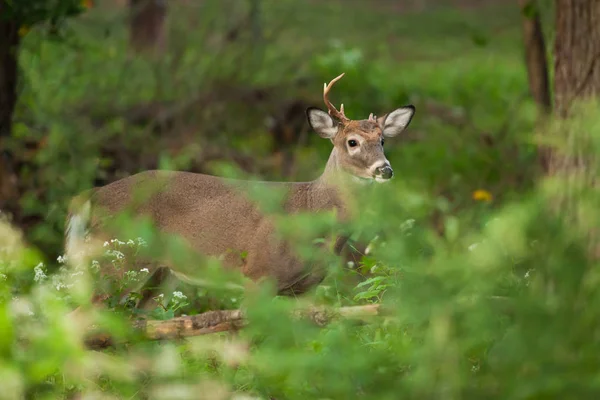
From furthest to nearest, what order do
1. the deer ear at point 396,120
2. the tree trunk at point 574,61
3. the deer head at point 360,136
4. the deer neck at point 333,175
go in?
the tree trunk at point 574,61, the deer ear at point 396,120, the deer neck at point 333,175, the deer head at point 360,136

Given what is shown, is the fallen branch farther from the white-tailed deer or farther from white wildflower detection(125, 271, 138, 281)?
the white-tailed deer

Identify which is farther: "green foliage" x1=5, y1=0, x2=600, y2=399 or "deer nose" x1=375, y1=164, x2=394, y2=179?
"deer nose" x1=375, y1=164, x2=394, y2=179

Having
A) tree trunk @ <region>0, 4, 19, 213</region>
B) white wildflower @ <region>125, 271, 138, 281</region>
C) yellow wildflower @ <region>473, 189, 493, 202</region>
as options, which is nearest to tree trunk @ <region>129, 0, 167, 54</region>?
tree trunk @ <region>0, 4, 19, 213</region>

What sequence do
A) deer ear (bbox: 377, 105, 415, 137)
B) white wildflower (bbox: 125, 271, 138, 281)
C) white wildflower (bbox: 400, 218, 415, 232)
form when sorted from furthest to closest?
deer ear (bbox: 377, 105, 415, 137), white wildflower (bbox: 125, 271, 138, 281), white wildflower (bbox: 400, 218, 415, 232)

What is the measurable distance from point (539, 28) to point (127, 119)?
3.55m

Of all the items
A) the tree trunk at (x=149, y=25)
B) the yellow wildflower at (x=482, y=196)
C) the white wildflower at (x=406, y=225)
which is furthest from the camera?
the tree trunk at (x=149, y=25)

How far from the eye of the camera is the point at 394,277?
4430 mm

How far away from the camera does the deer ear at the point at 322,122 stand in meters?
6.26

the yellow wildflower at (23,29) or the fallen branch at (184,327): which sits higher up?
the fallen branch at (184,327)

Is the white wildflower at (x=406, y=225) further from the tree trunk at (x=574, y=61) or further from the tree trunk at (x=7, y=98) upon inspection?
the tree trunk at (x=7, y=98)

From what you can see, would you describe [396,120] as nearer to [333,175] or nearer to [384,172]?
[333,175]

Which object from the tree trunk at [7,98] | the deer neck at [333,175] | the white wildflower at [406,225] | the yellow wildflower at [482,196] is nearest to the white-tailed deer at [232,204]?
the deer neck at [333,175]

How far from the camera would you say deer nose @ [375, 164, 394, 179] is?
228 inches

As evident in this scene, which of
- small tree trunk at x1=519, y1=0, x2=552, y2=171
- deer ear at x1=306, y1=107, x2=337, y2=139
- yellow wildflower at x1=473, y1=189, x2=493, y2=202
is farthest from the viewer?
yellow wildflower at x1=473, y1=189, x2=493, y2=202
